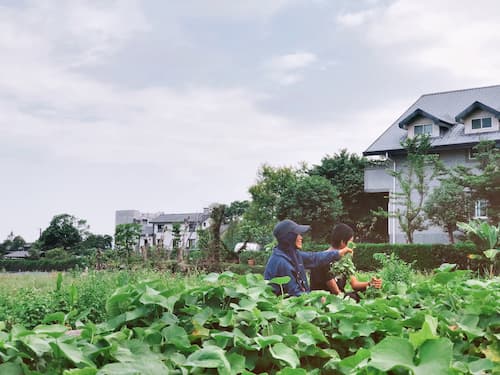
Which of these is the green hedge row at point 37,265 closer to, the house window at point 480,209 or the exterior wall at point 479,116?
the house window at point 480,209

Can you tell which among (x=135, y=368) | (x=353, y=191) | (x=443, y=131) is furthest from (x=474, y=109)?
(x=135, y=368)

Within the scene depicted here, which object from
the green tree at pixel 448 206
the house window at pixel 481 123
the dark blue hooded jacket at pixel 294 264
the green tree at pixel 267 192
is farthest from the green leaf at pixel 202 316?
the green tree at pixel 267 192

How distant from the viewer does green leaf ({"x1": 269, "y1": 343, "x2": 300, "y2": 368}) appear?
1.21 metres

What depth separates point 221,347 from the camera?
128cm

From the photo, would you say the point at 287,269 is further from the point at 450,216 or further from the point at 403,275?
the point at 450,216

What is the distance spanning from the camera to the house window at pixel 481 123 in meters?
23.9

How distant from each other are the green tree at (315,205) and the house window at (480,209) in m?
6.02

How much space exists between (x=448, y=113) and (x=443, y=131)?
48.2 inches

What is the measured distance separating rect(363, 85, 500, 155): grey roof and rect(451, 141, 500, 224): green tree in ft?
7.00

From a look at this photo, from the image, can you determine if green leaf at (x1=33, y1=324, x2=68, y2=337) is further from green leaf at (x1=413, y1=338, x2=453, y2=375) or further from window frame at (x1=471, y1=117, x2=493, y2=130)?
window frame at (x1=471, y1=117, x2=493, y2=130)

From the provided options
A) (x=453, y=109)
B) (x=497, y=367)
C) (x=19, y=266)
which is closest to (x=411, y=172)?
(x=453, y=109)

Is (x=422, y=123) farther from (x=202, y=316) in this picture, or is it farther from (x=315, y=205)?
(x=202, y=316)

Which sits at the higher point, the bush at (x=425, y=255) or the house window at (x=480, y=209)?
the house window at (x=480, y=209)

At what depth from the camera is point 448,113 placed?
1033 inches
